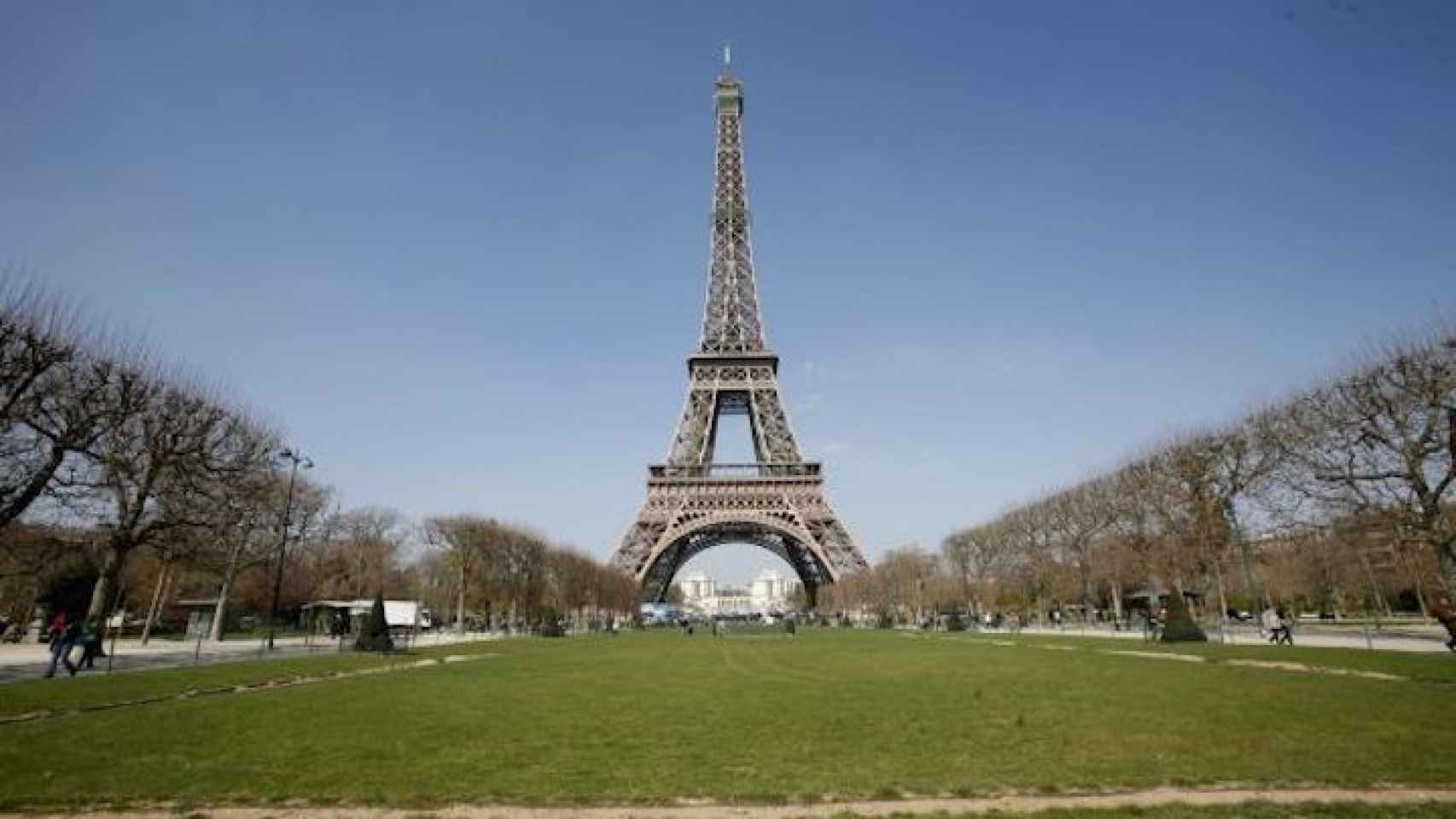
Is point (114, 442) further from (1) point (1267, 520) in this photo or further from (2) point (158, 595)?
(1) point (1267, 520)

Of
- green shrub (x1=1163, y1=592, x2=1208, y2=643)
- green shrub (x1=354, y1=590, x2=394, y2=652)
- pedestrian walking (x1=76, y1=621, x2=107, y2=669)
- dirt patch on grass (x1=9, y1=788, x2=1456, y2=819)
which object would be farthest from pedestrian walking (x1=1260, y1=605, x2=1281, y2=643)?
pedestrian walking (x1=76, y1=621, x2=107, y2=669)

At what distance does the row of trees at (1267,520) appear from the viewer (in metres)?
32.7

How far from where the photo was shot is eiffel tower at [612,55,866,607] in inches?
2783

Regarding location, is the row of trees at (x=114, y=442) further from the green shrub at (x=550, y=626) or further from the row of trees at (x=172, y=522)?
the green shrub at (x=550, y=626)

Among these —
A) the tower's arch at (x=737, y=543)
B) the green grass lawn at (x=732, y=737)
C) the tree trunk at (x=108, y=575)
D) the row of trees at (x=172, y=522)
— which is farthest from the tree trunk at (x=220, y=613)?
the tower's arch at (x=737, y=543)

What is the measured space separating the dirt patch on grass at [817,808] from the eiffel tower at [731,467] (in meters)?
60.6

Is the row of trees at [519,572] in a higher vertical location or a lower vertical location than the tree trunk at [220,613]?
higher

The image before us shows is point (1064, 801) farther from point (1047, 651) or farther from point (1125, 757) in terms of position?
point (1047, 651)

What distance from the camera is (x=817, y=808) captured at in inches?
311

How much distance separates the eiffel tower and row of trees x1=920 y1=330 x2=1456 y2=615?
48.3ft

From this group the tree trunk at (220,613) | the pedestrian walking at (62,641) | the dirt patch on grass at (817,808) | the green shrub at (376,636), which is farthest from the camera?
the tree trunk at (220,613)

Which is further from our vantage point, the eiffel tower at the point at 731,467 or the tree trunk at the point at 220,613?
the eiffel tower at the point at 731,467

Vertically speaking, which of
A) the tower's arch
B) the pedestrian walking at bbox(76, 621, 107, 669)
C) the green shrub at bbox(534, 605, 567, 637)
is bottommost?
the pedestrian walking at bbox(76, 621, 107, 669)

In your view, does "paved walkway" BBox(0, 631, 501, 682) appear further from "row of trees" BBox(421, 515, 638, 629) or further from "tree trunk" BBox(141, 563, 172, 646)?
"row of trees" BBox(421, 515, 638, 629)
